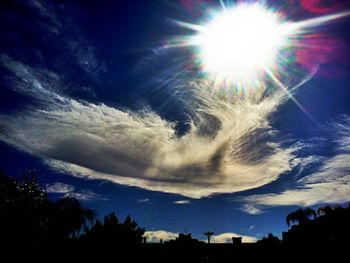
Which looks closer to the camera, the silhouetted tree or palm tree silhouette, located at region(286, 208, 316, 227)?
the silhouetted tree

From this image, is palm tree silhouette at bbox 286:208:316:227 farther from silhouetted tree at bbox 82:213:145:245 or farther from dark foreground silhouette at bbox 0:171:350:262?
silhouetted tree at bbox 82:213:145:245

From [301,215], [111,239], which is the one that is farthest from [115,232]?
[301,215]

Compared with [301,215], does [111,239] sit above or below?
below

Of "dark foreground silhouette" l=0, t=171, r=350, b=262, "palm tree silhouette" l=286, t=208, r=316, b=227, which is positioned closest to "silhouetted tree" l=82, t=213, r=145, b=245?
"dark foreground silhouette" l=0, t=171, r=350, b=262

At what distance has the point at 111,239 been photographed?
61.9 ft

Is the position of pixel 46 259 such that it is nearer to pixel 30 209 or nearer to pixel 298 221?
pixel 30 209

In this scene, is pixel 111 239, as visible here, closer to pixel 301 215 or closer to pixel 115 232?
pixel 115 232

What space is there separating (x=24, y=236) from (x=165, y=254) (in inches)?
464

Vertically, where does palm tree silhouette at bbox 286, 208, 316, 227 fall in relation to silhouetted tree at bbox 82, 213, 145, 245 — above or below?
above

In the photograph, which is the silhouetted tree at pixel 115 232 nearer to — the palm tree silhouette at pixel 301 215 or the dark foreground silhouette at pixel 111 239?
the dark foreground silhouette at pixel 111 239

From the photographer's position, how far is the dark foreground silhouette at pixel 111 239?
19.3 meters

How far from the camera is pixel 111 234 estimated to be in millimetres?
18891

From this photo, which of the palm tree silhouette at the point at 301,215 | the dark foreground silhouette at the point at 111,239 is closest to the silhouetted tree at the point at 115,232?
the dark foreground silhouette at the point at 111,239

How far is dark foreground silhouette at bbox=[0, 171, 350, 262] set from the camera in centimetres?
1931
